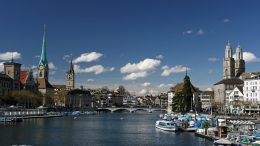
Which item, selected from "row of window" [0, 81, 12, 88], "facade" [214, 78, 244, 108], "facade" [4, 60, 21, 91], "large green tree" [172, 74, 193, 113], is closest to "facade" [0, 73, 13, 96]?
"row of window" [0, 81, 12, 88]

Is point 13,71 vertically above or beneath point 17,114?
above

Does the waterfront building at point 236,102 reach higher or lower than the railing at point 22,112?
higher

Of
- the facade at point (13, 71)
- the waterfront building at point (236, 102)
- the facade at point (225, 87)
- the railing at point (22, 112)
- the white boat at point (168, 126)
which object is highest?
Answer: the facade at point (13, 71)

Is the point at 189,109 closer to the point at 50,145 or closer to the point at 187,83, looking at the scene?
the point at 187,83

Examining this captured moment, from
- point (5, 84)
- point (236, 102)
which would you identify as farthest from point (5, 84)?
point (236, 102)

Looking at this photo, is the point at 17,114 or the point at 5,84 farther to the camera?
the point at 5,84

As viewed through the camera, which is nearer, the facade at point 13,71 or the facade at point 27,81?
the facade at point 13,71

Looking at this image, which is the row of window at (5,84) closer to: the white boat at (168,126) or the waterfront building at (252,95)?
Answer: the white boat at (168,126)

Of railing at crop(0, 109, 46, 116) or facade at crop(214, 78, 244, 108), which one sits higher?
facade at crop(214, 78, 244, 108)

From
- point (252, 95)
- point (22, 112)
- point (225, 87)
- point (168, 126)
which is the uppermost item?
point (225, 87)

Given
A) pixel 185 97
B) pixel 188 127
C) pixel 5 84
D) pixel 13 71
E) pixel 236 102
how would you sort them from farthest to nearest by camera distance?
pixel 13 71, pixel 5 84, pixel 236 102, pixel 185 97, pixel 188 127

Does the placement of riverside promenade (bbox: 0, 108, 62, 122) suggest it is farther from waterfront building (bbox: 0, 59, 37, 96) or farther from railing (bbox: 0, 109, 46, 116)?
waterfront building (bbox: 0, 59, 37, 96)

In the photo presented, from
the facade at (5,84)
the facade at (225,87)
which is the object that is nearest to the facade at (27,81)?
the facade at (5,84)

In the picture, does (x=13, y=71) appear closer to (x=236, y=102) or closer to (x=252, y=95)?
(x=236, y=102)
